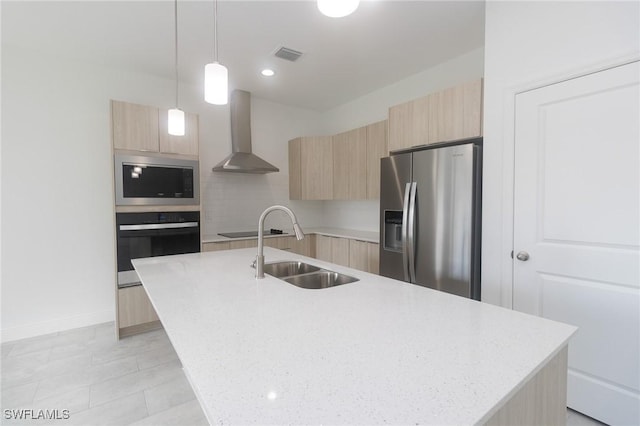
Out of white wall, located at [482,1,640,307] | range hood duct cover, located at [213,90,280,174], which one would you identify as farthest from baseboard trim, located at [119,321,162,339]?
white wall, located at [482,1,640,307]

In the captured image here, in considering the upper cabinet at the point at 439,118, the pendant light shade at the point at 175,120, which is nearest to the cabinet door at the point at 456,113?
the upper cabinet at the point at 439,118

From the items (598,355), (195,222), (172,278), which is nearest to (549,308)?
(598,355)

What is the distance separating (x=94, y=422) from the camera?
5.75 feet

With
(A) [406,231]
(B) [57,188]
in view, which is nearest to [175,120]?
(A) [406,231]

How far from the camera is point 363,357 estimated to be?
0.81m

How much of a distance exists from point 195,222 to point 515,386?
311 centimetres

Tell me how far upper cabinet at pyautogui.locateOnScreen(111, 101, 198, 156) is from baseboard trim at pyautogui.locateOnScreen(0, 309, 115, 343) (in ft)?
5.88

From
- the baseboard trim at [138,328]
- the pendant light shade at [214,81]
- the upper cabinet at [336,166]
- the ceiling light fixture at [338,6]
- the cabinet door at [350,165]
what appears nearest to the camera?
the ceiling light fixture at [338,6]

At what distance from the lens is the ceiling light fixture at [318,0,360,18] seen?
1.00m

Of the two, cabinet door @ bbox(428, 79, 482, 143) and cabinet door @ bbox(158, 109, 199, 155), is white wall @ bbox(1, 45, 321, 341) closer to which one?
cabinet door @ bbox(158, 109, 199, 155)

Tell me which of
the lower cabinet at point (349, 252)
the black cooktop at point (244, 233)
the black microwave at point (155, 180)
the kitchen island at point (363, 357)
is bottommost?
the lower cabinet at point (349, 252)

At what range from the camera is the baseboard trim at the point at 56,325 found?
A: 2805 mm

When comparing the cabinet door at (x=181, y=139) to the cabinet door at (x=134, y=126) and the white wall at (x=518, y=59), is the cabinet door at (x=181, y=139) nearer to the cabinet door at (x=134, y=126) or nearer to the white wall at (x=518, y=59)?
the cabinet door at (x=134, y=126)

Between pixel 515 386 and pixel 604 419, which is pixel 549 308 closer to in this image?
pixel 604 419
